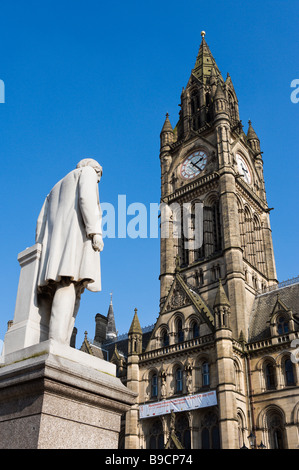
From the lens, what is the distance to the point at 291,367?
3116 centimetres

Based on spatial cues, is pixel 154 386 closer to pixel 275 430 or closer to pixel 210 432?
pixel 210 432

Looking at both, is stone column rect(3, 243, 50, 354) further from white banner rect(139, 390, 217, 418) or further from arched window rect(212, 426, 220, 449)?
arched window rect(212, 426, 220, 449)

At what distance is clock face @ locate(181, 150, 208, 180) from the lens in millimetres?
47969

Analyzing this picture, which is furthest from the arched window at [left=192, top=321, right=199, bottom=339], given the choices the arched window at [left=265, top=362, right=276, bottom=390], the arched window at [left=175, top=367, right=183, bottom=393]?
the arched window at [left=265, top=362, right=276, bottom=390]

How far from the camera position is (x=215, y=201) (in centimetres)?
4466

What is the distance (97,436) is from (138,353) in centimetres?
3242

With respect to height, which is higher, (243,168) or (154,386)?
(243,168)

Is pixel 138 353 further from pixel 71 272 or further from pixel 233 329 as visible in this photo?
pixel 71 272

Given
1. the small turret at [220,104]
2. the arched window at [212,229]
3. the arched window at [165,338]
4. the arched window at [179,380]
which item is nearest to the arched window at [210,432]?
the arched window at [179,380]

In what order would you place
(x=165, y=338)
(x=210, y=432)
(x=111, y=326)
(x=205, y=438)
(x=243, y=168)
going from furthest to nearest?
(x=111, y=326), (x=243, y=168), (x=165, y=338), (x=205, y=438), (x=210, y=432)

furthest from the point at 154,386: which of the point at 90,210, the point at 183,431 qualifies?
the point at 90,210

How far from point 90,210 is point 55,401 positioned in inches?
90.9

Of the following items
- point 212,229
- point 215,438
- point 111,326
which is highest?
point 111,326
